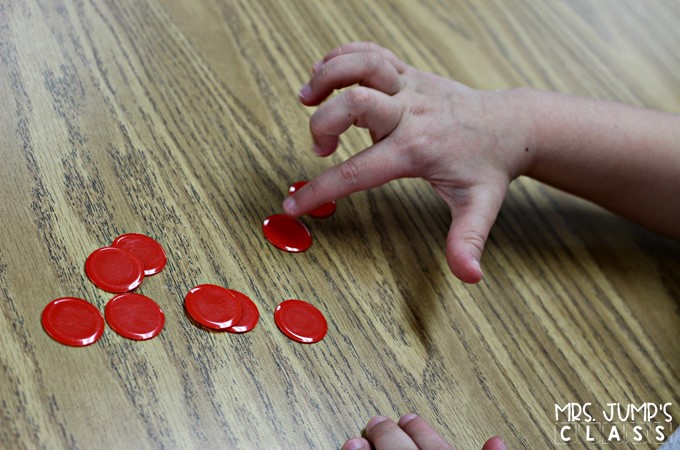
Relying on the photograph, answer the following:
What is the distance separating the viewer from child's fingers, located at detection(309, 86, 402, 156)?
33.4 inches

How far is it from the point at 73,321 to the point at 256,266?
0.68 feet

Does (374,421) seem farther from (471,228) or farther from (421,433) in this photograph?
(471,228)

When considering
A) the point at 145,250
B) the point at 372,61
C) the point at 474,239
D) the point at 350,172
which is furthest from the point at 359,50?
the point at 145,250

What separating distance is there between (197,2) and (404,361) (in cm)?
63

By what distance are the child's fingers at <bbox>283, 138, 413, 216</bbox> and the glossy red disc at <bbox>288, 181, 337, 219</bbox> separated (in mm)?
27

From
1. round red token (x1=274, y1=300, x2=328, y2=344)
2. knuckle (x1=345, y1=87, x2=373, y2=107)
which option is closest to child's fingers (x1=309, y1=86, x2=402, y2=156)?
knuckle (x1=345, y1=87, x2=373, y2=107)

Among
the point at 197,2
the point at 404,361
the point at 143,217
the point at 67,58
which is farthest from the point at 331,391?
the point at 197,2

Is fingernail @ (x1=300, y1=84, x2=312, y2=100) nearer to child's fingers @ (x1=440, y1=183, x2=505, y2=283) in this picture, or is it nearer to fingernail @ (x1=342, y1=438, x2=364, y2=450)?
child's fingers @ (x1=440, y1=183, x2=505, y2=283)

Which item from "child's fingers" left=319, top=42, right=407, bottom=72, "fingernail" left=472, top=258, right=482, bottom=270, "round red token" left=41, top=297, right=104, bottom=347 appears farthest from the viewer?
"child's fingers" left=319, top=42, right=407, bottom=72

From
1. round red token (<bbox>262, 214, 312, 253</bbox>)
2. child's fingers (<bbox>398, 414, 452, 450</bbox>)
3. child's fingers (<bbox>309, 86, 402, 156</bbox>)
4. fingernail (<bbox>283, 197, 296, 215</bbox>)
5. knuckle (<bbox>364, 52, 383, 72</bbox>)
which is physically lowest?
child's fingers (<bbox>398, 414, 452, 450</bbox>)

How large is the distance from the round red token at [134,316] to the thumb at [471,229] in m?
0.33

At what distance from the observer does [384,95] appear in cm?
88

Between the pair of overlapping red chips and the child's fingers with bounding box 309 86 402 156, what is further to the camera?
the child's fingers with bounding box 309 86 402 156

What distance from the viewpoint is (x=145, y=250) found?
75 cm
